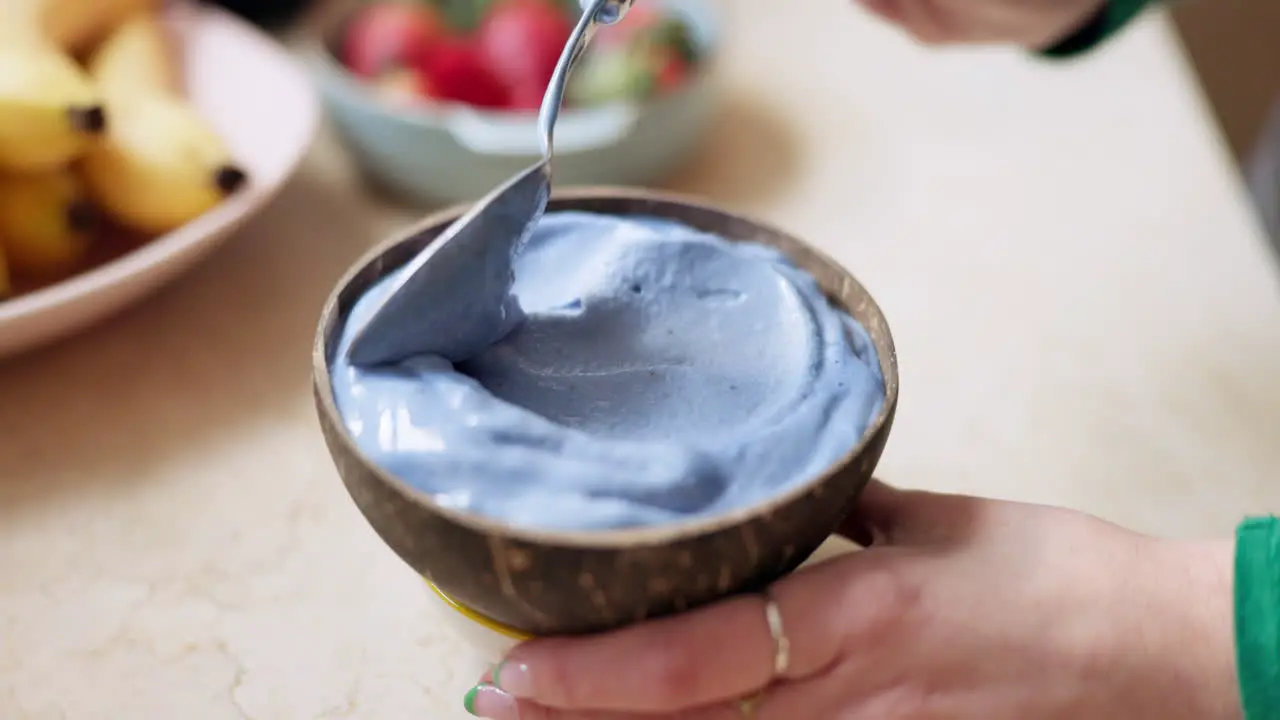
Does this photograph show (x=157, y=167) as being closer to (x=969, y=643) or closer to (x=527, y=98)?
(x=527, y=98)

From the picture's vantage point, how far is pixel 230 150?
2.88 feet

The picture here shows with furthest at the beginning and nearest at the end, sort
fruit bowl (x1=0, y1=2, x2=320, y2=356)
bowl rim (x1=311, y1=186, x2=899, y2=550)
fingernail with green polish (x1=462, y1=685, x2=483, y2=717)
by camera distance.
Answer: fruit bowl (x1=0, y1=2, x2=320, y2=356)
fingernail with green polish (x1=462, y1=685, x2=483, y2=717)
bowl rim (x1=311, y1=186, x2=899, y2=550)

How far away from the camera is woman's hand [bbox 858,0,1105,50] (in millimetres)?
853

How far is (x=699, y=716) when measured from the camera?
0.48 meters

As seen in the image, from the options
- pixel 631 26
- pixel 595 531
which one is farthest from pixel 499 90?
pixel 595 531

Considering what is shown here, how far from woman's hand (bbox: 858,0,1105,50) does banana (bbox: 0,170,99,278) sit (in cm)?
59

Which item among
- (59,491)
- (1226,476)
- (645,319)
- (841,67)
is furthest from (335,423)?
(841,67)

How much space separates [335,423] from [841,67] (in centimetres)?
85

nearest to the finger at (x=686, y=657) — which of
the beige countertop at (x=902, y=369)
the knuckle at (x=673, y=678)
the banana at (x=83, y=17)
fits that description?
the knuckle at (x=673, y=678)

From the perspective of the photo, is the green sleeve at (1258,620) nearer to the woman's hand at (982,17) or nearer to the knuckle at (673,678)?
the knuckle at (673,678)

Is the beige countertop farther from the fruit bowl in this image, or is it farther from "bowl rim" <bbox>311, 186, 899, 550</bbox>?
"bowl rim" <bbox>311, 186, 899, 550</bbox>

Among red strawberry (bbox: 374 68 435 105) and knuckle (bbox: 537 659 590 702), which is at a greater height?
red strawberry (bbox: 374 68 435 105)

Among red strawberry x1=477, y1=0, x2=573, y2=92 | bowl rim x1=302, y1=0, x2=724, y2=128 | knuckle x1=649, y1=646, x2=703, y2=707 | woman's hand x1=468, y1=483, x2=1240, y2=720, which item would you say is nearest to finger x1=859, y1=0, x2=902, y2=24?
bowl rim x1=302, y1=0, x2=724, y2=128

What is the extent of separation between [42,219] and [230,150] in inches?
6.3
